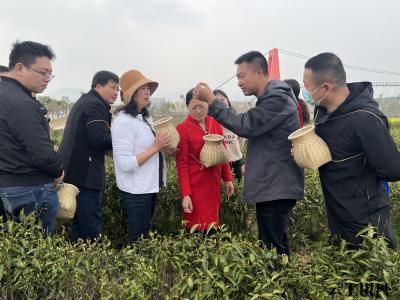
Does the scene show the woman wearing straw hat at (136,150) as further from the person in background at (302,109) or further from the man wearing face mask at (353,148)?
the person in background at (302,109)

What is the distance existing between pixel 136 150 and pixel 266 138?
1.03 meters

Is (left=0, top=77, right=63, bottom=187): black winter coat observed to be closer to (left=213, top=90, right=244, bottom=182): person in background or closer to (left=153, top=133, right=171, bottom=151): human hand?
(left=153, top=133, right=171, bottom=151): human hand

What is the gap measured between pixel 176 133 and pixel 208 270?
1529 mm

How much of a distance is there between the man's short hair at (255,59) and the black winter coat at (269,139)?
0.48 ft

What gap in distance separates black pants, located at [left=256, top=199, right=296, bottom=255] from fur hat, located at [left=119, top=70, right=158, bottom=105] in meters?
1.30

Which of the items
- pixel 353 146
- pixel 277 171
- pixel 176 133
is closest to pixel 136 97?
pixel 176 133

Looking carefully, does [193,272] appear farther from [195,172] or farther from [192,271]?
[195,172]

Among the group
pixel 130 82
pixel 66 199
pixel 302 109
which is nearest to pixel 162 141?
pixel 130 82

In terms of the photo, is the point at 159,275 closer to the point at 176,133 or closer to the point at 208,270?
the point at 208,270

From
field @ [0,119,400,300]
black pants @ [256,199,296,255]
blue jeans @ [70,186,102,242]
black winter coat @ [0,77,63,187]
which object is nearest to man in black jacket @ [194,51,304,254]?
black pants @ [256,199,296,255]

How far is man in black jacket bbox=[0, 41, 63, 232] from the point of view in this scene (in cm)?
243

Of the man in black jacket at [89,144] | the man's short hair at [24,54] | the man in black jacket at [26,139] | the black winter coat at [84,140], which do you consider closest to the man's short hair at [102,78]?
the man in black jacket at [89,144]

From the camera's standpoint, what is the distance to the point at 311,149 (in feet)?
7.16

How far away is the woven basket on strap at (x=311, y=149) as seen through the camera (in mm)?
2174
